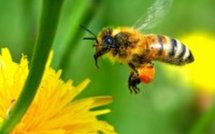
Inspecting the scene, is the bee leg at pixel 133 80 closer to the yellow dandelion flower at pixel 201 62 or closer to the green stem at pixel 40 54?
the green stem at pixel 40 54

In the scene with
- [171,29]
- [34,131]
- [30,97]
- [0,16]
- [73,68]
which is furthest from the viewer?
[171,29]

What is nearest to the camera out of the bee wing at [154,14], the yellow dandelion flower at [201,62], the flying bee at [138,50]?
the flying bee at [138,50]

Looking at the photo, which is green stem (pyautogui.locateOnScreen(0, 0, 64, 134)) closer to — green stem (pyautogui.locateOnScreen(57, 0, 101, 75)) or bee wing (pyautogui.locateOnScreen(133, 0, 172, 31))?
bee wing (pyautogui.locateOnScreen(133, 0, 172, 31))

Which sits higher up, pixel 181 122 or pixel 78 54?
pixel 78 54

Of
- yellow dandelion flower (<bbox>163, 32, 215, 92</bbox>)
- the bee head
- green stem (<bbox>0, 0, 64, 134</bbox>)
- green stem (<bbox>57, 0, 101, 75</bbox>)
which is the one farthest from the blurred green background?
green stem (<bbox>0, 0, 64, 134</bbox>)

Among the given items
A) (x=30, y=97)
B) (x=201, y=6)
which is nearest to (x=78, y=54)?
(x=201, y=6)

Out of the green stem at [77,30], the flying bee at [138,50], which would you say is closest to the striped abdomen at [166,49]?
the flying bee at [138,50]

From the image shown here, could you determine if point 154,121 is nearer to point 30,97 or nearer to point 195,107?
point 195,107

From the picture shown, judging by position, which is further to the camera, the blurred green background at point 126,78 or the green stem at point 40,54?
the blurred green background at point 126,78
